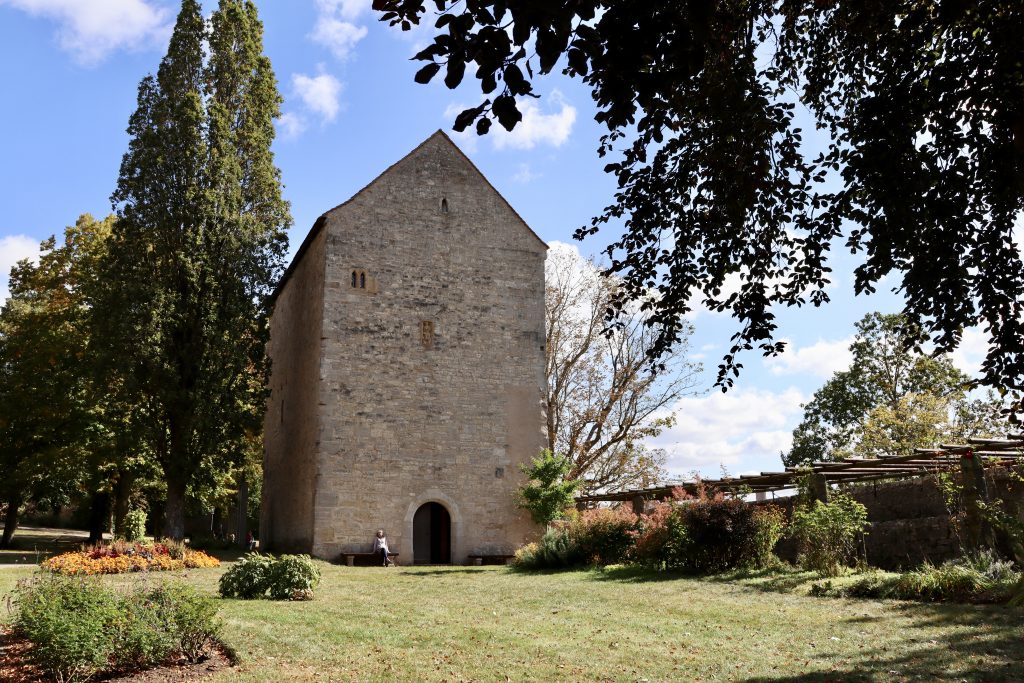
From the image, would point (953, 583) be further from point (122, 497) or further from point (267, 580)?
point (122, 497)

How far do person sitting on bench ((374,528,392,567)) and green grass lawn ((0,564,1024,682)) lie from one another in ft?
28.3

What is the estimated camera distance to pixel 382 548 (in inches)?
858

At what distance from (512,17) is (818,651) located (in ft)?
23.2

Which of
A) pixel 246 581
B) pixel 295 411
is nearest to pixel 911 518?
pixel 246 581

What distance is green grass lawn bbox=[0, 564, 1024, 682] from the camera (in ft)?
Answer: 24.2

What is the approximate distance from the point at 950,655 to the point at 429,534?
1831 centimetres

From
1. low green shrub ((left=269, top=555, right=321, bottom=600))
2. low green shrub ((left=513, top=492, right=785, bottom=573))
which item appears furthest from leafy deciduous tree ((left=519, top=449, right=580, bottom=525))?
low green shrub ((left=269, top=555, right=321, bottom=600))

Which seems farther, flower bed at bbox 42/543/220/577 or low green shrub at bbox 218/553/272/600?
flower bed at bbox 42/543/220/577

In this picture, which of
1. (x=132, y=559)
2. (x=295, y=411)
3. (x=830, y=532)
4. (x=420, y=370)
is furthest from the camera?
(x=295, y=411)

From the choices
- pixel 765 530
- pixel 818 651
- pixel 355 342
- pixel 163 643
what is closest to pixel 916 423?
pixel 765 530

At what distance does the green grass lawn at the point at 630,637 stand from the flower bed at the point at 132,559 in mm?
4093

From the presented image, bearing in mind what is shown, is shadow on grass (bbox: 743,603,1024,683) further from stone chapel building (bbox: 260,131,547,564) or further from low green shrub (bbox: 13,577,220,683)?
stone chapel building (bbox: 260,131,547,564)

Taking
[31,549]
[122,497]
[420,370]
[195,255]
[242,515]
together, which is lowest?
[31,549]

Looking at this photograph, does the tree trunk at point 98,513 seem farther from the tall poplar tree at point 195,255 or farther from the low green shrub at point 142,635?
the low green shrub at point 142,635
